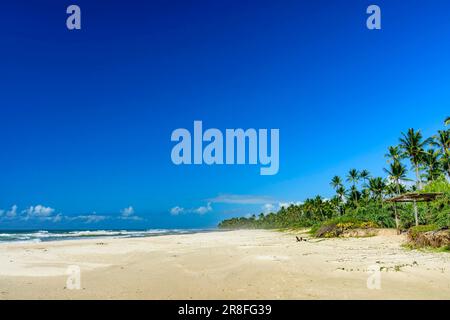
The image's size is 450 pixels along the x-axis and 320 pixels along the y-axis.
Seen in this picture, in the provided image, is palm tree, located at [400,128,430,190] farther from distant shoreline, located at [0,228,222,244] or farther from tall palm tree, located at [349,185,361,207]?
distant shoreline, located at [0,228,222,244]

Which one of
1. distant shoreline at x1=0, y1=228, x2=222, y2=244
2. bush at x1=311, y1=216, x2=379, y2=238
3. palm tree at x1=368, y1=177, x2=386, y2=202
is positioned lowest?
distant shoreline at x1=0, y1=228, x2=222, y2=244

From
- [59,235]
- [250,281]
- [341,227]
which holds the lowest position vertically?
[59,235]

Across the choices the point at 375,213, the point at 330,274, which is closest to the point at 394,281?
the point at 330,274

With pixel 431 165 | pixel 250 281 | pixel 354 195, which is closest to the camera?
pixel 250 281

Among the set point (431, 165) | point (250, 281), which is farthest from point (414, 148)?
point (250, 281)

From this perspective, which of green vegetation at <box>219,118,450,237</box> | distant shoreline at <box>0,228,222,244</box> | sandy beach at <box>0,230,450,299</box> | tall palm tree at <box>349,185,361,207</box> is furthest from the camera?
tall palm tree at <box>349,185,361,207</box>

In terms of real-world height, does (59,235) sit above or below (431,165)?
below

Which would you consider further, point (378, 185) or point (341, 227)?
point (378, 185)

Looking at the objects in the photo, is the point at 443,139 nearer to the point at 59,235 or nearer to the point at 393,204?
the point at 393,204

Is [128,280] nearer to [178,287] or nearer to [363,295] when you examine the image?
[178,287]

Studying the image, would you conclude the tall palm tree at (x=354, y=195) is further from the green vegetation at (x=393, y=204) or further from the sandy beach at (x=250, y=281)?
the sandy beach at (x=250, y=281)

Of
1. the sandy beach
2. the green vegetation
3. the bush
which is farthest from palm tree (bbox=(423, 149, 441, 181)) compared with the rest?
the sandy beach

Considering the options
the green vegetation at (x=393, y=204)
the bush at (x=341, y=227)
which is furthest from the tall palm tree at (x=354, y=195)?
the bush at (x=341, y=227)
